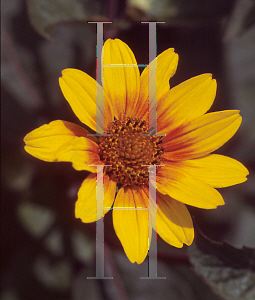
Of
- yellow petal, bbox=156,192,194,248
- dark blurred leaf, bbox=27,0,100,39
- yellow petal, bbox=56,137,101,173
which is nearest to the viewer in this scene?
yellow petal, bbox=56,137,101,173

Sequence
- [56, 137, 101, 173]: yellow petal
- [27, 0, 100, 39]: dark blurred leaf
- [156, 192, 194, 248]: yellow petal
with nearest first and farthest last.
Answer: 1. [56, 137, 101, 173]: yellow petal
2. [156, 192, 194, 248]: yellow petal
3. [27, 0, 100, 39]: dark blurred leaf

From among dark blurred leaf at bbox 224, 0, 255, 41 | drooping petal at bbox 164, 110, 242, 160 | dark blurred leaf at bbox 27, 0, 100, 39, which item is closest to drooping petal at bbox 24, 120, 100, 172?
drooping petal at bbox 164, 110, 242, 160

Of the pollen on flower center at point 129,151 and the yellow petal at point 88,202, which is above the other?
the pollen on flower center at point 129,151

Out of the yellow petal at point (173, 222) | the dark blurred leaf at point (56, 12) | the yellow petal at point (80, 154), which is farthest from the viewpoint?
the dark blurred leaf at point (56, 12)

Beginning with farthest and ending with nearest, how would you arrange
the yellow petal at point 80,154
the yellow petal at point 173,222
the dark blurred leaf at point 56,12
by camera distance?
the dark blurred leaf at point 56,12
the yellow petal at point 173,222
the yellow petal at point 80,154

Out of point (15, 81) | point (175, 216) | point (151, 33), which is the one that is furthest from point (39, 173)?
point (151, 33)

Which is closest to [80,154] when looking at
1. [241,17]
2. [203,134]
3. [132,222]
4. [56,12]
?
[132,222]

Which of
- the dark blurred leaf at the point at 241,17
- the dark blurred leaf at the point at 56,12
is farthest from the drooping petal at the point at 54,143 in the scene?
the dark blurred leaf at the point at 241,17

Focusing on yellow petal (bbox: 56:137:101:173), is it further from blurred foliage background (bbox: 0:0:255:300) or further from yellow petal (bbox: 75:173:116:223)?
blurred foliage background (bbox: 0:0:255:300)
